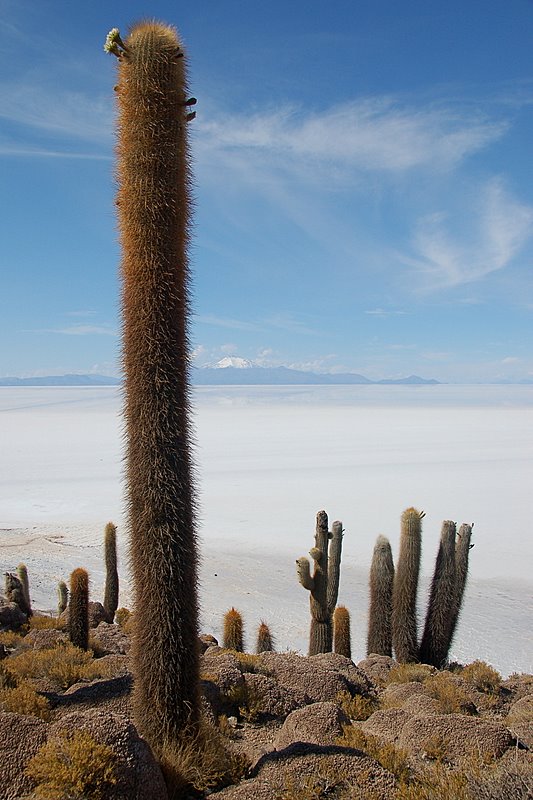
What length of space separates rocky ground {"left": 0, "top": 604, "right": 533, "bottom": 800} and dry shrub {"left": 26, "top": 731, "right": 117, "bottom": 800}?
0.02 meters

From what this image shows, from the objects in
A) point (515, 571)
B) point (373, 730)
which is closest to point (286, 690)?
point (373, 730)

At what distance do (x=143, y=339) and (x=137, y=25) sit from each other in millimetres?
2491

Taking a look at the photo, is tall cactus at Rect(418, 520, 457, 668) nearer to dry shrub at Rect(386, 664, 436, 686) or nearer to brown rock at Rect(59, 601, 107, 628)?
dry shrub at Rect(386, 664, 436, 686)

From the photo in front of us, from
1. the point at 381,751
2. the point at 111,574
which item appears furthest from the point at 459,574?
the point at 381,751

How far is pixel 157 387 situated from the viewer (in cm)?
464

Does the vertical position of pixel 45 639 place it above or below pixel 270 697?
below

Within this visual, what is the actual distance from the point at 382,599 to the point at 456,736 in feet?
24.3

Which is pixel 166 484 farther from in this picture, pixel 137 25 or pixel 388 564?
pixel 388 564

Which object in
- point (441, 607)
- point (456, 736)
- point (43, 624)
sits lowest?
point (43, 624)

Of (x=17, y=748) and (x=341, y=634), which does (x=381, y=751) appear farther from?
(x=341, y=634)

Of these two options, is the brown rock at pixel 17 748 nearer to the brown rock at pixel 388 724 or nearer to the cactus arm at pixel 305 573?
the brown rock at pixel 388 724

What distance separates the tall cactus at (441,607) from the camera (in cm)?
1216

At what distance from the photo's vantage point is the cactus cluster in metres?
12.2

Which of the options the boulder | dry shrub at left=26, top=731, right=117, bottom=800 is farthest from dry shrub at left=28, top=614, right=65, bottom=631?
dry shrub at left=26, top=731, right=117, bottom=800
